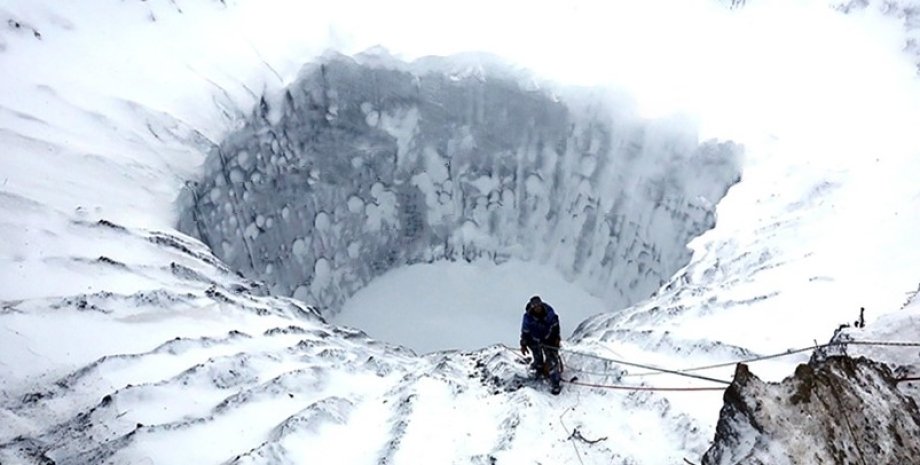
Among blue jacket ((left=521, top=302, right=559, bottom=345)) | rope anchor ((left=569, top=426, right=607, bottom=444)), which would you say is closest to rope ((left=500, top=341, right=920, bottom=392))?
blue jacket ((left=521, top=302, right=559, bottom=345))

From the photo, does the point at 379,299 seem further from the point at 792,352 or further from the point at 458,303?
the point at 792,352

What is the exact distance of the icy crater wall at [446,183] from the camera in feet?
33.9

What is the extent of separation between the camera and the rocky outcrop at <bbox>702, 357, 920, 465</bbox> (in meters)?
3.72

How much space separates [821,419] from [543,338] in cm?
278

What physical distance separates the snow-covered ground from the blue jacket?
0.39 m

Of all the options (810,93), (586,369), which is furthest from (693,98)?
(586,369)

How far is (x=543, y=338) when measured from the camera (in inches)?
252

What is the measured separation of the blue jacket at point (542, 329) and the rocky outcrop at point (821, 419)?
2.31 metres

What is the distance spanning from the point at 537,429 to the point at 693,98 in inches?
245

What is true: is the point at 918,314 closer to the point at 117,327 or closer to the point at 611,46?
the point at 117,327

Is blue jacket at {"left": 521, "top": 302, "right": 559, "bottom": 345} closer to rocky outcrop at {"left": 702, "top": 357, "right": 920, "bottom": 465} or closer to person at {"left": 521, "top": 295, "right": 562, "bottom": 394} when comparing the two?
person at {"left": 521, "top": 295, "right": 562, "bottom": 394}

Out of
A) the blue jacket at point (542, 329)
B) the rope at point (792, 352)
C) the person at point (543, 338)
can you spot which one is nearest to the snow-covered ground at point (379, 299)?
the rope at point (792, 352)

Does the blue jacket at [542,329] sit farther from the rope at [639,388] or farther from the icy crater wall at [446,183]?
the icy crater wall at [446,183]

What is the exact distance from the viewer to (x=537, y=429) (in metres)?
5.61
